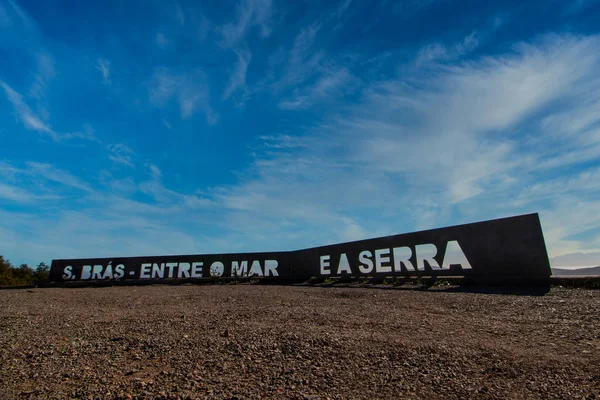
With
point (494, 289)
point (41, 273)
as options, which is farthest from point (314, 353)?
point (41, 273)

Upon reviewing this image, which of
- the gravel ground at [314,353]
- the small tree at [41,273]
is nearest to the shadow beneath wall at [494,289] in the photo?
the gravel ground at [314,353]

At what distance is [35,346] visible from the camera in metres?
5.61

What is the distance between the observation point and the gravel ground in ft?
12.7

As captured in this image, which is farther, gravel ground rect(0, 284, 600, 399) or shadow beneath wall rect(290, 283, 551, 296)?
shadow beneath wall rect(290, 283, 551, 296)

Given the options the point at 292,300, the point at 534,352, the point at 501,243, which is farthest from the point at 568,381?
the point at 501,243

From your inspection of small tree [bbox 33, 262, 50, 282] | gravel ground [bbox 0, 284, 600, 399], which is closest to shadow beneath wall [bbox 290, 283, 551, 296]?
gravel ground [bbox 0, 284, 600, 399]

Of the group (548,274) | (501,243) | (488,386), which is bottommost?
(488,386)

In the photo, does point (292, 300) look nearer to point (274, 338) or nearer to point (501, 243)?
point (274, 338)

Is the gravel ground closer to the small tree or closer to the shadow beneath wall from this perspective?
the shadow beneath wall

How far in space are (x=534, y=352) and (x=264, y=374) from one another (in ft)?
12.9

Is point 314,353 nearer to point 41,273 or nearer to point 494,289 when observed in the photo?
point 494,289

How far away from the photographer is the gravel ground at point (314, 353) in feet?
12.7

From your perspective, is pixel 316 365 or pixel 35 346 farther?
pixel 35 346

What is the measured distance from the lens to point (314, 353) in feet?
15.8
